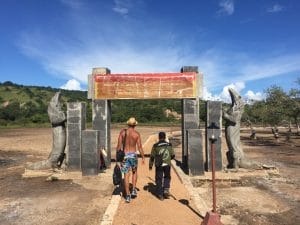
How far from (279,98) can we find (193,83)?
1738 cm

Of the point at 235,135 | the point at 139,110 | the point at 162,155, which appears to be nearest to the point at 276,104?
the point at 235,135

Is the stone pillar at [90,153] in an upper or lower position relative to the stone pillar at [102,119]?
lower

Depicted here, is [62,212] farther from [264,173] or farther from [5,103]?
[5,103]

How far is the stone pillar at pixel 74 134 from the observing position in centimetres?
1320

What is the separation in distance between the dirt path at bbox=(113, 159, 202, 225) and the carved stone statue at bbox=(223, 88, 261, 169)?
4.18 m

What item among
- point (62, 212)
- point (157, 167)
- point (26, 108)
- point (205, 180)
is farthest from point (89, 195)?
point (26, 108)

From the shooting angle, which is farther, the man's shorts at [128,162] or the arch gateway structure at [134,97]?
the arch gateway structure at [134,97]

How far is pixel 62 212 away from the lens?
8.19 meters

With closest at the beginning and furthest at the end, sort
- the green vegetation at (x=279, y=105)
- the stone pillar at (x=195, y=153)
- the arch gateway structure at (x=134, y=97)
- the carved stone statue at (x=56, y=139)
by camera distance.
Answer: the stone pillar at (x=195, y=153)
the arch gateway structure at (x=134, y=97)
the carved stone statue at (x=56, y=139)
the green vegetation at (x=279, y=105)

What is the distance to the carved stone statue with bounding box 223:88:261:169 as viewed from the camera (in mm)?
13219

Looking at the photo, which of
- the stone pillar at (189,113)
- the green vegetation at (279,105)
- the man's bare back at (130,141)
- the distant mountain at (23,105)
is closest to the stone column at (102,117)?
the stone pillar at (189,113)

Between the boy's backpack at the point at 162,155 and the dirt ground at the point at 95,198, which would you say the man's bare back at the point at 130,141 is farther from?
the dirt ground at the point at 95,198

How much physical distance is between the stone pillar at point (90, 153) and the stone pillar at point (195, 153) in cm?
308

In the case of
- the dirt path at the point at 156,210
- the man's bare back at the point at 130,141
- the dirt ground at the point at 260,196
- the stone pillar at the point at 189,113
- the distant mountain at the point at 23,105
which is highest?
the distant mountain at the point at 23,105
